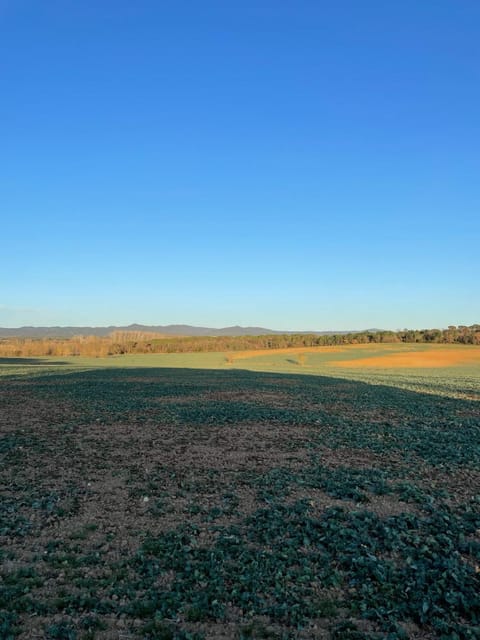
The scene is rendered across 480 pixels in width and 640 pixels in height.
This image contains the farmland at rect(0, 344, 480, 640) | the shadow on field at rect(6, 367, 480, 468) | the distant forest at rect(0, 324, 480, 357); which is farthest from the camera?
the distant forest at rect(0, 324, 480, 357)

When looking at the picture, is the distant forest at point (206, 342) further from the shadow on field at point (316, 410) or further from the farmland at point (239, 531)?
A: the farmland at point (239, 531)

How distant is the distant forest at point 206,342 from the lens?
329ft

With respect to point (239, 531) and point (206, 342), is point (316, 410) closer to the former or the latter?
point (239, 531)

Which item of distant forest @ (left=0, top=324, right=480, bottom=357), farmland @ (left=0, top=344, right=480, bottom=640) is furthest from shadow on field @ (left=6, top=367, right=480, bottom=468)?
distant forest @ (left=0, top=324, right=480, bottom=357)

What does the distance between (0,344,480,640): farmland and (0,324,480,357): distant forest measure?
8879cm

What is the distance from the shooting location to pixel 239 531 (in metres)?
7.43

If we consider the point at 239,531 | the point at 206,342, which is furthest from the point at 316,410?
the point at 206,342

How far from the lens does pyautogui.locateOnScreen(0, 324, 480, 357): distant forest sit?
100 m

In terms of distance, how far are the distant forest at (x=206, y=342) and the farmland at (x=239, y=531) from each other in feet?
291

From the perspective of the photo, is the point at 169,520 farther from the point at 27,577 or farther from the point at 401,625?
the point at 401,625

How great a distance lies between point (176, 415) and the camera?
68.7 ft

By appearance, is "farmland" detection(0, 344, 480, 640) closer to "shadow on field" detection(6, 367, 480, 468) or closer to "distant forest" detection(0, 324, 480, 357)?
"shadow on field" detection(6, 367, 480, 468)

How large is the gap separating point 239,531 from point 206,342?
105m

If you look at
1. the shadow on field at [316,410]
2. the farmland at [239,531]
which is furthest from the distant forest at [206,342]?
the farmland at [239,531]
